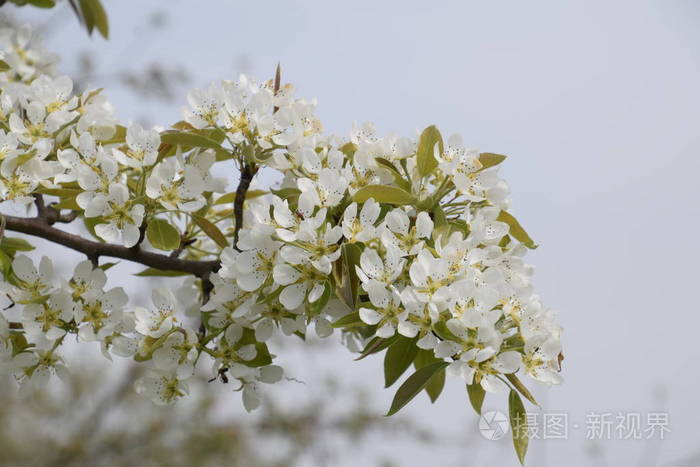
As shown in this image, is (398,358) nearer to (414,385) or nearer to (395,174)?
(414,385)

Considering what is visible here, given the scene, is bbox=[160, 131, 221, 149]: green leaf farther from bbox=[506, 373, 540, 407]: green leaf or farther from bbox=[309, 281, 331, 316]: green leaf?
bbox=[506, 373, 540, 407]: green leaf

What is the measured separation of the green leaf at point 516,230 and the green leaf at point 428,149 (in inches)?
6.6

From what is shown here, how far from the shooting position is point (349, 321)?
1138 millimetres

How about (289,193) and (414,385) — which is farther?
(289,193)

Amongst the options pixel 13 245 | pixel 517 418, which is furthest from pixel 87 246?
pixel 517 418

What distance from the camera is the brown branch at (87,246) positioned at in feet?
4.42

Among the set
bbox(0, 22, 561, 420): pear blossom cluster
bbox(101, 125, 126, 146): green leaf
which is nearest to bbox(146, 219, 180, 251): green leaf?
bbox(0, 22, 561, 420): pear blossom cluster

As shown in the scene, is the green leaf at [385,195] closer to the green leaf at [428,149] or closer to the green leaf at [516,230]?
the green leaf at [428,149]

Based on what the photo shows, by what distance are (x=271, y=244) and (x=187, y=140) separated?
25cm

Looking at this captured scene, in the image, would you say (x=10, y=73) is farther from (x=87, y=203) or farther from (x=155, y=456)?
(x=155, y=456)

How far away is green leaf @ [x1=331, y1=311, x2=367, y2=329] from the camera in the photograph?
1.12 metres

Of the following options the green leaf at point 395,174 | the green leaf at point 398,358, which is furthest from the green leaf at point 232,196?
the green leaf at point 398,358

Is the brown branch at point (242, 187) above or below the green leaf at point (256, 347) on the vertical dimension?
above

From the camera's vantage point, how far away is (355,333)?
1.54 metres
